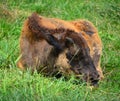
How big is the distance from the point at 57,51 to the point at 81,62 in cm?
42

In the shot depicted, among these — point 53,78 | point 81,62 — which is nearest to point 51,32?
point 81,62

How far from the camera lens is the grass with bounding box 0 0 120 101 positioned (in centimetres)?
671

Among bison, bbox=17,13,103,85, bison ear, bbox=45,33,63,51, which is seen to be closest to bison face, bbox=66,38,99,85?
bison, bbox=17,13,103,85

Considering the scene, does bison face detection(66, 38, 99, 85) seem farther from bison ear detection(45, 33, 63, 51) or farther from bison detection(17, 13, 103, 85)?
bison ear detection(45, 33, 63, 51)

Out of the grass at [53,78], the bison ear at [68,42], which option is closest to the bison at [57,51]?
the bison ear at [68,42]

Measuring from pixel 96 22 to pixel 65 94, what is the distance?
5.00 meters

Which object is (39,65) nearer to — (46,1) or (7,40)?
(7,40)

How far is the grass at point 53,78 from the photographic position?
6.71m

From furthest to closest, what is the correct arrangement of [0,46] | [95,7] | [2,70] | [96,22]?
[95,7]
[96,22]
[0,46]
[2,70]

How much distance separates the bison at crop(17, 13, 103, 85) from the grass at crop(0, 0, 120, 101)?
0.26 m

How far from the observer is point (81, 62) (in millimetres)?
7820

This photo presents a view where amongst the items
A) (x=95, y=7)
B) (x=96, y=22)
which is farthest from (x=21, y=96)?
(x=95, y=7)

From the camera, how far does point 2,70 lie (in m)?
7.40

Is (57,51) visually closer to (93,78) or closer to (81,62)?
(81,62)
